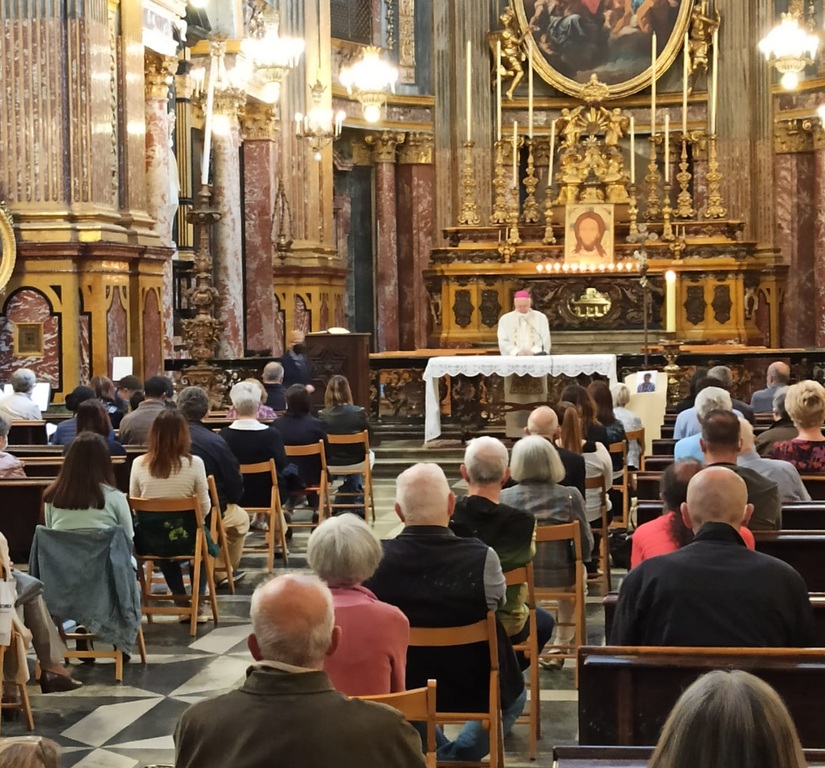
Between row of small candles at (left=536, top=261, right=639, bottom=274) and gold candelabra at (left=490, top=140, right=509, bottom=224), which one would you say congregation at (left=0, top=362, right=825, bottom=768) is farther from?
gold candelabra at (left=490, top=140, right=509, bottom=224)

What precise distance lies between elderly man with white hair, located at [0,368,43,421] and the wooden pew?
8.00 m

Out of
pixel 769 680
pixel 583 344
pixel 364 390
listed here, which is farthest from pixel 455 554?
A: pixel 583 344

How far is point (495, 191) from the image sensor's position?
78.4 ft

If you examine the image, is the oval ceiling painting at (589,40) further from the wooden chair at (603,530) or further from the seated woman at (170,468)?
the seated woman at (170,468)

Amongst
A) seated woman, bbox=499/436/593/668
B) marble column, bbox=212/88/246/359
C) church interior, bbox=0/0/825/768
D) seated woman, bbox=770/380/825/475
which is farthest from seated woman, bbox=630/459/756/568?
A: marble column, bbox=212/88/246/359

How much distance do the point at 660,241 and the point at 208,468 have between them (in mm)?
Answer: 13991

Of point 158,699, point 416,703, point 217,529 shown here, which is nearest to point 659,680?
point 416,703

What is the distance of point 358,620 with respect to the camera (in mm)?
4371

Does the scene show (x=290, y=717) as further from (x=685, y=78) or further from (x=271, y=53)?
(x=685, y=78)

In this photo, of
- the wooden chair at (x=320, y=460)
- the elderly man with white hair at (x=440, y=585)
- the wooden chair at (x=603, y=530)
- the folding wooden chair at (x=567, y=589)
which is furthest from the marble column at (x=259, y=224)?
the elderly man with white hair at (x=440, y=585)

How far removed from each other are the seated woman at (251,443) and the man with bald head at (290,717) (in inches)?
262

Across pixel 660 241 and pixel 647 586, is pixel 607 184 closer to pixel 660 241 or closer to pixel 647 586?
pixel 660 241

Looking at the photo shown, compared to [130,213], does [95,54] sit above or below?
above

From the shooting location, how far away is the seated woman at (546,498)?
279 inches
